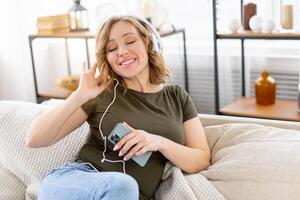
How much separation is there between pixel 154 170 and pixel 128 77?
12.2 inches

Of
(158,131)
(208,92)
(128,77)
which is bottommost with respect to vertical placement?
(208,92)

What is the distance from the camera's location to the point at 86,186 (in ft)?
4.01

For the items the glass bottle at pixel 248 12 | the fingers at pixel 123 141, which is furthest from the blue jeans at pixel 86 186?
the glass bottle at pixel 248 12

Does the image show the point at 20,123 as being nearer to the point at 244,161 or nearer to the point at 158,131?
the point at 158,131

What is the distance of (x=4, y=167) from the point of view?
1.71m

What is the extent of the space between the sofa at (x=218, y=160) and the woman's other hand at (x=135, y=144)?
0.14 metres

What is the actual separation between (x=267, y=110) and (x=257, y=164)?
957mm

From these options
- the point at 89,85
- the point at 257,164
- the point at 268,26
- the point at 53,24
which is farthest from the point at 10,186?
the point at 53,24

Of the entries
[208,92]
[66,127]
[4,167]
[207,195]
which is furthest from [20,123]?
[208,92]

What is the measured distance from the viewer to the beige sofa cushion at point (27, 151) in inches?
63.1

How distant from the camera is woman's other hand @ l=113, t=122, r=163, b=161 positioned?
54.4 inches

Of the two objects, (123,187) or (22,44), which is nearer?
(123,187)

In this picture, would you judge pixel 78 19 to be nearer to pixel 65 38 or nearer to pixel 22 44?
pixel 65 38

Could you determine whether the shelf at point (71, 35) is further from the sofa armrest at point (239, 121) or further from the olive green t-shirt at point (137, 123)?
the olive green t-shirt at point (137, 123)
